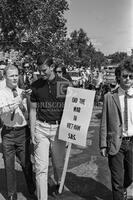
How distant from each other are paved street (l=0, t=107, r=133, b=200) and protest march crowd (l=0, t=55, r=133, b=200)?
13.3 inches

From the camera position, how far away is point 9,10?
1271 cm

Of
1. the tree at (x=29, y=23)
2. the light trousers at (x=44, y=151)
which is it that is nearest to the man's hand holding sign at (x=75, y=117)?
the light trousers at (x=44, y=151)

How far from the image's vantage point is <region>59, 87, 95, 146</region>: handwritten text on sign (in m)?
4.35

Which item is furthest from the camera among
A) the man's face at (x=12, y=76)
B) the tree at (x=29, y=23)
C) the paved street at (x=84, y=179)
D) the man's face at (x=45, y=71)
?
the tree at (x=29, y=23)

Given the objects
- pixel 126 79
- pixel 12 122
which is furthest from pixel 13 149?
pixel 126 79

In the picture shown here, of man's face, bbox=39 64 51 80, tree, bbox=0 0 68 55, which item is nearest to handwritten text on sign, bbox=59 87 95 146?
man's face, bbox=39 64 51 80

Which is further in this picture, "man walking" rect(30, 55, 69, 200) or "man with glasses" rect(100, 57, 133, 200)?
"man walking" rect(30, 55, 69, 200)

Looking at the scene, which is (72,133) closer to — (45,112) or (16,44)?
(45,112)

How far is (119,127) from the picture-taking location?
3.80m

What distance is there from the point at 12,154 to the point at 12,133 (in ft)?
0.93

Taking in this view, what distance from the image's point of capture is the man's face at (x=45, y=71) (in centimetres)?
418

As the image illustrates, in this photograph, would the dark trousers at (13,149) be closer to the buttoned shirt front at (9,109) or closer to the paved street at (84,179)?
the buttoned shirt front at (9,109)

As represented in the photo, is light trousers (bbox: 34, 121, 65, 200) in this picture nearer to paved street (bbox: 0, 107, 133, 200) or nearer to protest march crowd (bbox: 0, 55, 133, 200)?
protest march crowd (bbox: 0, 55, 133, 200)

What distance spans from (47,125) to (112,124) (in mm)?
939
